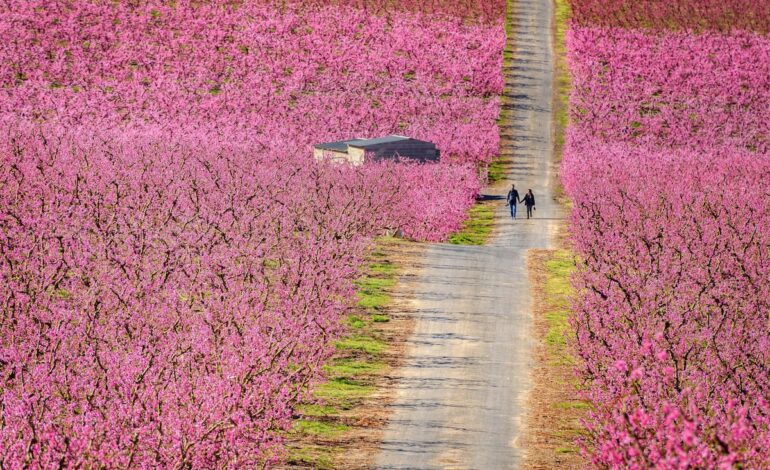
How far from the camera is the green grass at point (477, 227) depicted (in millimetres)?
52597

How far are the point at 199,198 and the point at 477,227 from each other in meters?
15.3

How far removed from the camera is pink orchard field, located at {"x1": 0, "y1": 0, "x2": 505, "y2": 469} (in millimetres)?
21688

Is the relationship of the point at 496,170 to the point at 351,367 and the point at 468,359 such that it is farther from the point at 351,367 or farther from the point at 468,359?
the point at 351,367

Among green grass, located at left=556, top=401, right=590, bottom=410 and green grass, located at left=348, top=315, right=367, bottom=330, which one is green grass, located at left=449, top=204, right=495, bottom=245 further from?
green grass, located at left=556, top=401, right=590, bottom=410

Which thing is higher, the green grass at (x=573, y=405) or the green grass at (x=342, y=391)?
the green grass at (x=342, y=391)

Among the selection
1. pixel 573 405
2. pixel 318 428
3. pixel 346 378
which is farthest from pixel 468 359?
pixel 318 428

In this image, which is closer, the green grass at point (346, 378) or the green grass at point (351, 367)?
the green grass at point (346, 378)

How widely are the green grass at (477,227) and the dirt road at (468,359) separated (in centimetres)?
67

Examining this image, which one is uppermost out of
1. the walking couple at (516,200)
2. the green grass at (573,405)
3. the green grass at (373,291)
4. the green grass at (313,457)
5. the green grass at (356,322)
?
the green grass at (313,457)

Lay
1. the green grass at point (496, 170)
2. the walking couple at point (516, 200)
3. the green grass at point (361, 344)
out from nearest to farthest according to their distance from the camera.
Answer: the green grass at point (361, 344) → the walking couple at point (516, 200) → the green grass at point (496, 170)

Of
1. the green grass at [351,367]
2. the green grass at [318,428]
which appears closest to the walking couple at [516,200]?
the green grass at [351,367]

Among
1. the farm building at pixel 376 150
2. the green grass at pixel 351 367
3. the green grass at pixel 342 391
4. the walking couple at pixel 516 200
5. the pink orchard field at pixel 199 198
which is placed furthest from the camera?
the farm building at pixel 376 150

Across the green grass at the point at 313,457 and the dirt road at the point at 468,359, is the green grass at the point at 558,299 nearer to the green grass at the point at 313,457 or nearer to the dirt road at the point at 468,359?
the dirt road at the point at 468,359

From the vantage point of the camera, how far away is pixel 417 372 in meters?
29.6
